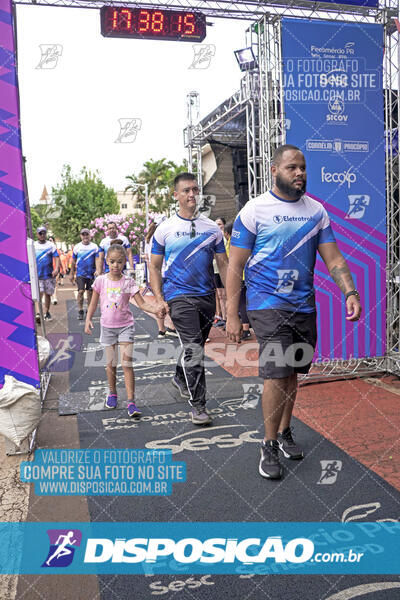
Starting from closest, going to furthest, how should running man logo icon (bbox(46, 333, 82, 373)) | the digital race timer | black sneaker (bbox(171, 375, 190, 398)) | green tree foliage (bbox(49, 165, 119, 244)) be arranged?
black sneaker (bbox(171, 375, 190, 398))
the digital race timer
running man logo icon (bbox(46, 333, 82, 373))
green tree foliage (bbox(49, 165, 119, 244))

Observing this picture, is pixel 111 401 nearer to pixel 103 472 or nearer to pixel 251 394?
pixel 251 394

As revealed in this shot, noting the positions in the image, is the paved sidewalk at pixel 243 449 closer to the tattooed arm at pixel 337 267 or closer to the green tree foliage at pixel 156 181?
the tattooed arm at pixel 337 267

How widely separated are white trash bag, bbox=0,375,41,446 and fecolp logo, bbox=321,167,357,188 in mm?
3679

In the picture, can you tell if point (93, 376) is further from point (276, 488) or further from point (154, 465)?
point (276, 488)

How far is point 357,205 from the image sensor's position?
5.96 metres

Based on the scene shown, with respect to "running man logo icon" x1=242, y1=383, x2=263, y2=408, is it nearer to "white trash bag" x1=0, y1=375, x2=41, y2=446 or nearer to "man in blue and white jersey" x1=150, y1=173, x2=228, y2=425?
"man in blue and white jersey" x1=150, y1=173, x2=228, y2=425

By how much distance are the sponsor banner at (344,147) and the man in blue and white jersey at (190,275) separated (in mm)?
1571

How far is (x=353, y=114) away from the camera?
5.88 m

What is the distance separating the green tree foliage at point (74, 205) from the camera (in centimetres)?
4903

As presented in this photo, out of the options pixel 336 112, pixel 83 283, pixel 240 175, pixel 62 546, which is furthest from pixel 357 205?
pixel 240 175

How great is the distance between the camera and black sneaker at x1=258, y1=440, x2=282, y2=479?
11.6 feet

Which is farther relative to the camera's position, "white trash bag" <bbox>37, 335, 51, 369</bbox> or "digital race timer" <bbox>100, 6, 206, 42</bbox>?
"digital race timer" <bbox>100, 6, 206, 42</bbox>

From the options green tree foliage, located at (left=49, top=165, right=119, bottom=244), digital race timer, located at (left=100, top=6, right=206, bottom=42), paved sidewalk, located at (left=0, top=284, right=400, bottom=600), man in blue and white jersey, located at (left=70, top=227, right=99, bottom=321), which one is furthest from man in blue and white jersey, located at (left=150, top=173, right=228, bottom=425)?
green tree foliage, located at (left=49, top=165, right=119, bottom=244)

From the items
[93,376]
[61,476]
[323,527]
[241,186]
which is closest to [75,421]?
[61,476]
